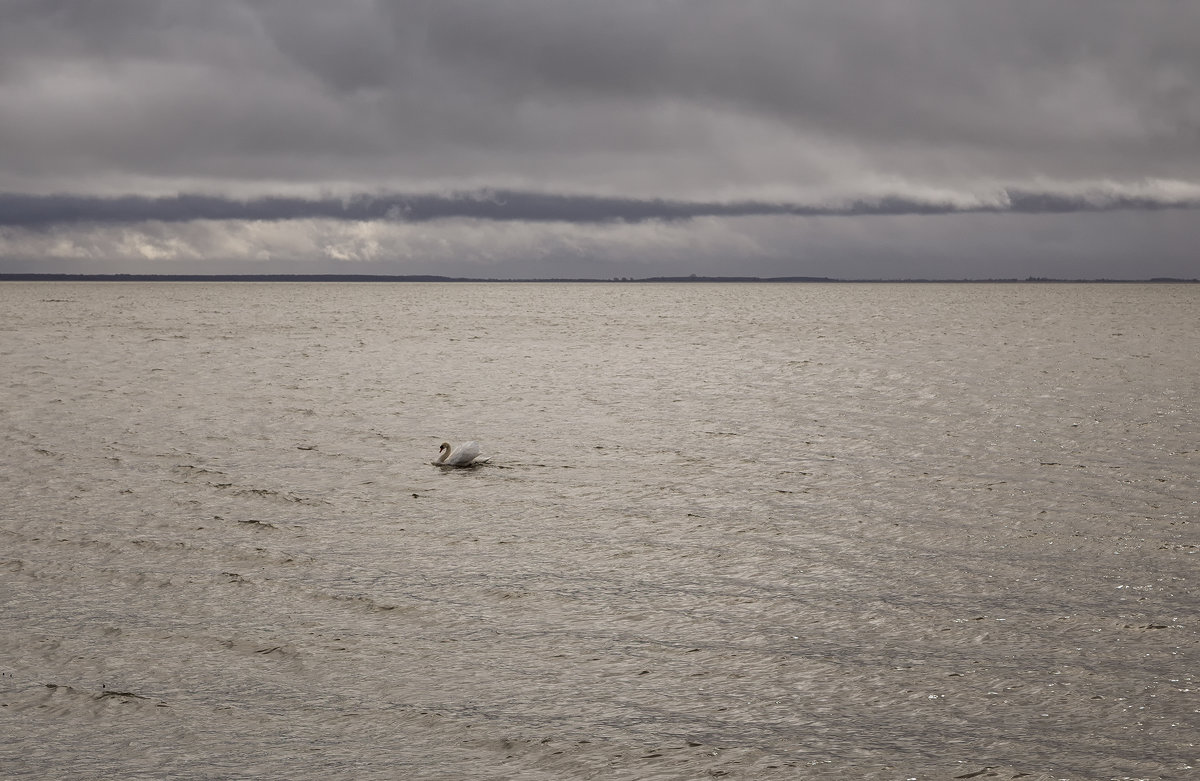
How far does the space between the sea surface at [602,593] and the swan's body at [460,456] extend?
22 cm

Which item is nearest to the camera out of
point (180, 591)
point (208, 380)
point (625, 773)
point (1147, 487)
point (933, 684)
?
point (625, 773)

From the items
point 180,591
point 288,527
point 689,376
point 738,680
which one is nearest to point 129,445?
point 288,527

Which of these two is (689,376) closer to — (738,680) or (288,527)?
(288,527)

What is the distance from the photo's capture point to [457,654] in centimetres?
685

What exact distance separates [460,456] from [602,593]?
5.72m

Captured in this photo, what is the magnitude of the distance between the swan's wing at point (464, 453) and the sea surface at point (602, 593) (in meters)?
0.22

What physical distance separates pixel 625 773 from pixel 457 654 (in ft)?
6.53

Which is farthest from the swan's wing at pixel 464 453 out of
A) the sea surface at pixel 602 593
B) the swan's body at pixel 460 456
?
the sea surface at pixel 602 593

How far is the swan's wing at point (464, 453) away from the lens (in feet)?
44.4

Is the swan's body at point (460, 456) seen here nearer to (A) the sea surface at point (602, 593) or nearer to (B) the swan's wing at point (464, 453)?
(B) the swan's wing at point (464, 453)

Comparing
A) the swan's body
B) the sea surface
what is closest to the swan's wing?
the swan's body

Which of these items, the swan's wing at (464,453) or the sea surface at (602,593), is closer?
the sea surface at (602,593)

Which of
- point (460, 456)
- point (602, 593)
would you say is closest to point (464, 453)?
point (460, 456)

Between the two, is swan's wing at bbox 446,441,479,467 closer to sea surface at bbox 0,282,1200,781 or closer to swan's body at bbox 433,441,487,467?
swan's body at bbox 433,441,487,467
